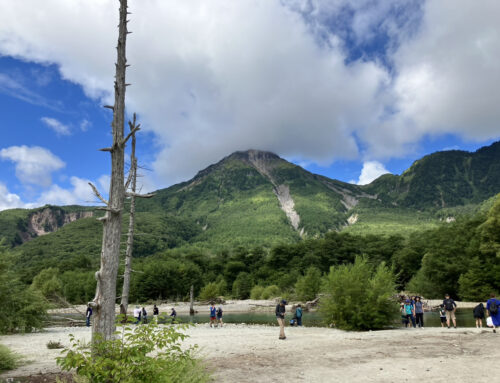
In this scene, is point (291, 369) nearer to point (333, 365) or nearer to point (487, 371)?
point (333, 365)

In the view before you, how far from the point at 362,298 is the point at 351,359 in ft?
34.9

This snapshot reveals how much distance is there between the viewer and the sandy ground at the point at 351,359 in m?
8.42

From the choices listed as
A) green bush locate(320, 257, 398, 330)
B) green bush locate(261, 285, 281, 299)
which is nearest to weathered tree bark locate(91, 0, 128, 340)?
green bush locate(320, 257, 398, 330)

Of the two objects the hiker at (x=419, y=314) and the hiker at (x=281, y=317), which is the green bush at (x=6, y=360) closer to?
the hiker at (x=281, y=317)

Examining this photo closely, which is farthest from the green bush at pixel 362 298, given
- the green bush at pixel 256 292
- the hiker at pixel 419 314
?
the green bush at pixel 256 292

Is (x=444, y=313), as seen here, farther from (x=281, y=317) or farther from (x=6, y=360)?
(x=6, y=360)

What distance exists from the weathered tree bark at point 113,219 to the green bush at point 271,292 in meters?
69.1

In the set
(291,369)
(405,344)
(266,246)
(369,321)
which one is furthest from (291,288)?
(266,246)

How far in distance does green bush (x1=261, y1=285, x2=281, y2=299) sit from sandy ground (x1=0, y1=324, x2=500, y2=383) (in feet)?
194

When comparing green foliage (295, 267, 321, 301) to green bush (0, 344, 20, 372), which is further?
green foliage (295, 267, 321, 301)

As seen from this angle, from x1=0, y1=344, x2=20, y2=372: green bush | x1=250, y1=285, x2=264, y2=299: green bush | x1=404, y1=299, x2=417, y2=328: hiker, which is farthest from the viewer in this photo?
x1=250, y1=285, x2=264, y2=299: green bush

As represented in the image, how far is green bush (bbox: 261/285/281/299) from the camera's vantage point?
72.8 meters

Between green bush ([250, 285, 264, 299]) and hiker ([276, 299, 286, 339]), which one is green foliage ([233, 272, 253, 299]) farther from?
hiker ([276, 299, 286, 339])

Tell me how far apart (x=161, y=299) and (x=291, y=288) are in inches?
1300
